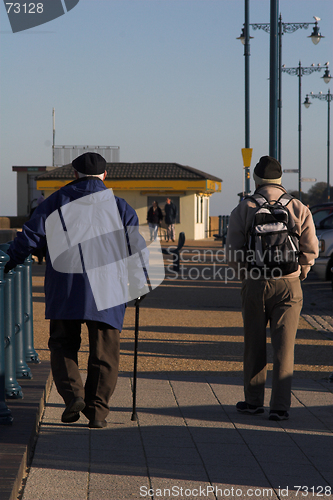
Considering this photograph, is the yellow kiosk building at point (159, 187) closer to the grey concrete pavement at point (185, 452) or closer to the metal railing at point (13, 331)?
the metal railing at point (13, 331)

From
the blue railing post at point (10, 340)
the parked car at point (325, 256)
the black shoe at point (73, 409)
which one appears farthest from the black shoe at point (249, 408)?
the parked car at point (325, 256)

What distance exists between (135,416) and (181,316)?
614 cm

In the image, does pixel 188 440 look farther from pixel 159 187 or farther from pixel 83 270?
pixel 159 187

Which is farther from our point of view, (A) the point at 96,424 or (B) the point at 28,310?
(B) the point at 28,310

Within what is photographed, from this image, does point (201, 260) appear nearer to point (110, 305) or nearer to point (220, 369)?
point (220, 369)

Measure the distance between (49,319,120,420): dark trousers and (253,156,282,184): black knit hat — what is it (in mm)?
1572

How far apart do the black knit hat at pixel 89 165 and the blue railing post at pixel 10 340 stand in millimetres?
962

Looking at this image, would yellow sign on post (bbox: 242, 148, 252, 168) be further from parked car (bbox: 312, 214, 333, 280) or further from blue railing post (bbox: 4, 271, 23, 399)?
blue railing post (bbox: 4, 271, 23, 399)

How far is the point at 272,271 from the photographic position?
15.5 feet

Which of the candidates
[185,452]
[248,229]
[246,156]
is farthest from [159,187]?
[185,452]

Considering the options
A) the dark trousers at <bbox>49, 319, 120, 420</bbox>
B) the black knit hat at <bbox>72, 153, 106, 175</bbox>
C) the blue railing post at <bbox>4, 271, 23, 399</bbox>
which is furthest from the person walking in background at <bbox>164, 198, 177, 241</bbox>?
the dark trousers at <bbox>49, 319, 120, 420</bbox>

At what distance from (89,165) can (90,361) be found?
50.1 inches

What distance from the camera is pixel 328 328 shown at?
32.2 ft

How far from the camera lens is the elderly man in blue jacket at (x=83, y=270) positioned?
166 inches
